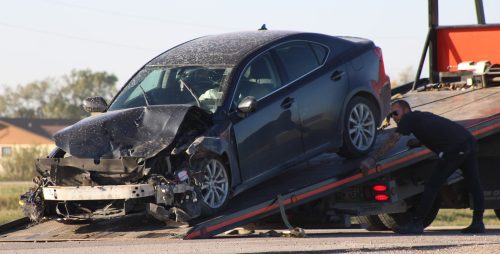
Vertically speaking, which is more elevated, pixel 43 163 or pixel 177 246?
pixel 43 163

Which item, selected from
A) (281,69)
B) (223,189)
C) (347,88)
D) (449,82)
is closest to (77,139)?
(223,189)

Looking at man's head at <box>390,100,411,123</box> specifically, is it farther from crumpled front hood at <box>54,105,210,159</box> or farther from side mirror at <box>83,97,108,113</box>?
side mirror at <box>83,97,108,113</box>

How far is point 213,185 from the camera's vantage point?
1110cm

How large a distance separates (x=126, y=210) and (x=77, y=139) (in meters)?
0.92

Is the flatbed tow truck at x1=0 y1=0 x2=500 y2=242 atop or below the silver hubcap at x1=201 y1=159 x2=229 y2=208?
below

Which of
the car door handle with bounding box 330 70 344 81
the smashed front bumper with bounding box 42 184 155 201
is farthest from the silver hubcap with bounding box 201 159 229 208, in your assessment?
the car door handle with bounding box 330 70 344 81

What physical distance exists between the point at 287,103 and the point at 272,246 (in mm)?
2148

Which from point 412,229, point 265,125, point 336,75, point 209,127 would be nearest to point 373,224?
point 412,229

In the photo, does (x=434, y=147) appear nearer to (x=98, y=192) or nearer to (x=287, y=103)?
(x=287, y=103)

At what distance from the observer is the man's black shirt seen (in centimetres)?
1255

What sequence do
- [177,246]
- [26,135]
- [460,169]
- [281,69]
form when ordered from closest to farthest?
[177,246] < [281,69] < [460,169] < [26,135]

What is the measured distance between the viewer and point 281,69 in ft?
39.8

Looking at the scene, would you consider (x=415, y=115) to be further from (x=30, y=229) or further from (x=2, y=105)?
(x=2, y=105)

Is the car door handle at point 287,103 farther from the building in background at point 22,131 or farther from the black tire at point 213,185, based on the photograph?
the building in background at point 22,131
